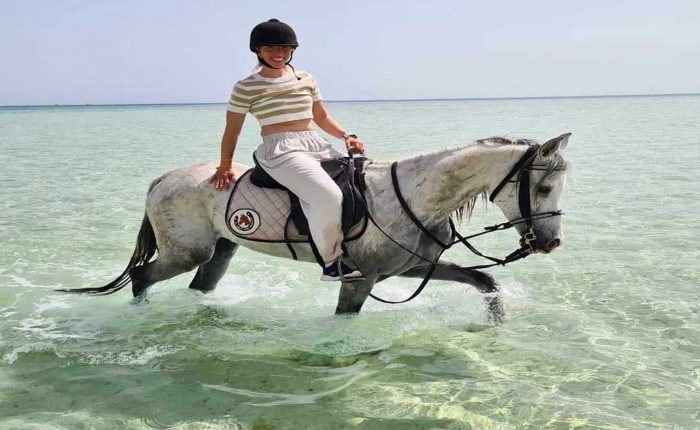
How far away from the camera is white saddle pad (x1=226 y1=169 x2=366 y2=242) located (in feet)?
17.0

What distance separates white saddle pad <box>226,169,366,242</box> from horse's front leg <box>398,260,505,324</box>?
1.23 metres

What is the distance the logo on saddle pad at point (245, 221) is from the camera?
17.2 feet

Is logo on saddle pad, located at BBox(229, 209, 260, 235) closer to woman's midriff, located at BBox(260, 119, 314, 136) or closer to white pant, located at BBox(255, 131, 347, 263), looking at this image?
white pant, located at BBox(255, 131, 347, 263)

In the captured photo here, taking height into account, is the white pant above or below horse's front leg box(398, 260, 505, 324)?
above

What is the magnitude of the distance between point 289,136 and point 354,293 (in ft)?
4.26

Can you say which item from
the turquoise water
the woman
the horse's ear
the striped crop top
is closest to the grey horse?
the horse's ear

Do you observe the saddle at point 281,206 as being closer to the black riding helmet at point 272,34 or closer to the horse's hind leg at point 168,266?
the horse's hind leg at point 168,266

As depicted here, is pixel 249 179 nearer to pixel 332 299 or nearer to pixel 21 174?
pixel 332 299

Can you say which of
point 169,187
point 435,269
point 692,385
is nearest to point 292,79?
point 169,187

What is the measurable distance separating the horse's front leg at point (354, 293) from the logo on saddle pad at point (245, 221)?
836 millimetres

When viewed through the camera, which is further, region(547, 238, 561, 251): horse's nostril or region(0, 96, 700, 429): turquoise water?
region(547, 238, 561, 251): horse's nostril

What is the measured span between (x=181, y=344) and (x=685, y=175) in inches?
556

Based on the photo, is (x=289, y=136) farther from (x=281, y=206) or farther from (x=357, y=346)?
(x=357, y=346)

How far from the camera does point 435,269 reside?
5590mm
